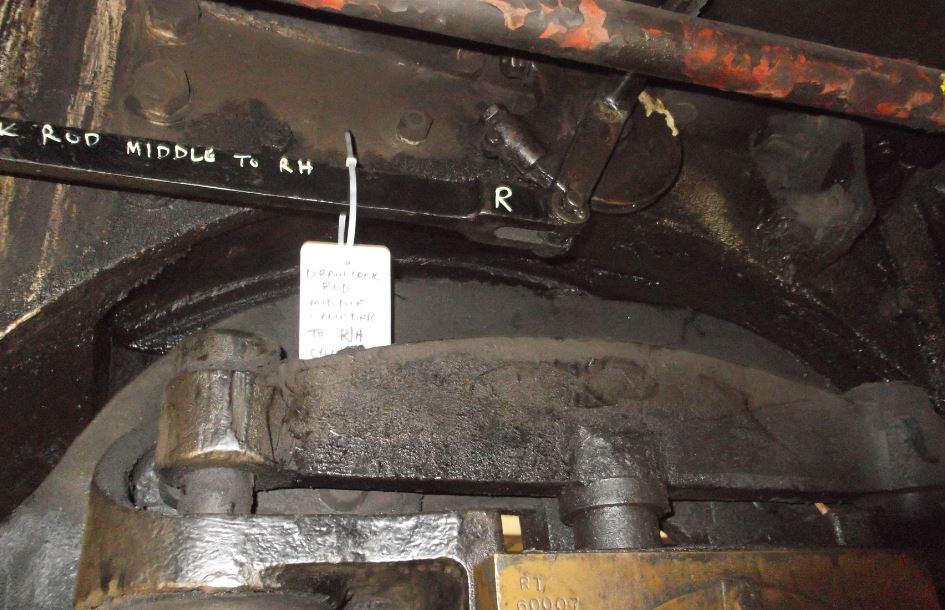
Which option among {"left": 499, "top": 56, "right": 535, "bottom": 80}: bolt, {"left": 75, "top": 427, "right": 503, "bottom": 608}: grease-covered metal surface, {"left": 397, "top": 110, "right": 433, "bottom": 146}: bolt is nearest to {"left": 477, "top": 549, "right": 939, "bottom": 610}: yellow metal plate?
{"left": 75, "top": 427, "right": 503, "bottom": 608}: grease-covered metal surface

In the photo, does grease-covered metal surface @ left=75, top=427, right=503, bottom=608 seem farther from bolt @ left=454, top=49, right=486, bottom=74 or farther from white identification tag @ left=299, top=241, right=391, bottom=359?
bolt @ left=454, top=49, right=486, bottom=74

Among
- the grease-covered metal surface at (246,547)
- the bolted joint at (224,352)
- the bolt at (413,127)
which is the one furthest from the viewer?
the bolt at (413,127)

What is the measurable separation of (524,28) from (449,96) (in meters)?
0.43

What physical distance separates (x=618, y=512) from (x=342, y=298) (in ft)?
1.41

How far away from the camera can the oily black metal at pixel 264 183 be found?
0.79m

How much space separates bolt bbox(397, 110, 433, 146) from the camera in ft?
3.46

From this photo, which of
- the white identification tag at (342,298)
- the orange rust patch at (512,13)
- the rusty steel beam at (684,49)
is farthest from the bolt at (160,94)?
the orange rust patch at (512,13)

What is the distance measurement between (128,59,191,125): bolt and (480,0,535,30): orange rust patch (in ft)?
1.59

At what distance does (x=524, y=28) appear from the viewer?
71 centimetres

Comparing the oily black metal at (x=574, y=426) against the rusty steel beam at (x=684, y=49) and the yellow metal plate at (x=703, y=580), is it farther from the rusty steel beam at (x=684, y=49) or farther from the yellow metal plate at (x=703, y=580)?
the rusty steel beam at (x=684, y=49)

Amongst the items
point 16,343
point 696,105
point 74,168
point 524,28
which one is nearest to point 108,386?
point 16,343

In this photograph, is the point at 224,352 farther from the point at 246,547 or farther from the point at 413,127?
the point at 413,127

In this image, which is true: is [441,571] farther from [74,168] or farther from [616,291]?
[616,291]

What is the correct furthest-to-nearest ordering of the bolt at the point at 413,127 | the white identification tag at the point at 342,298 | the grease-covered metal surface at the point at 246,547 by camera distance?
the bolt at the point at 413,127
the white identification tag at the point at 342,298
the grease-covered metal surface at the point at 246,547
